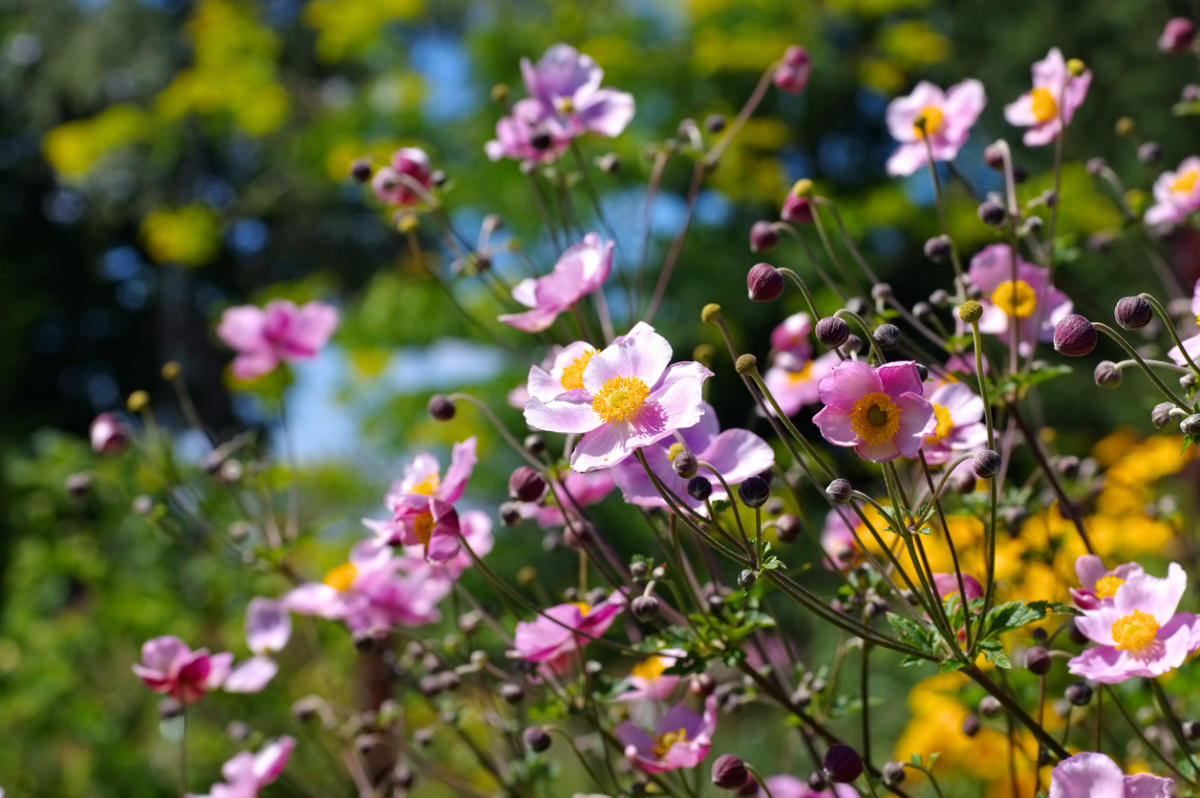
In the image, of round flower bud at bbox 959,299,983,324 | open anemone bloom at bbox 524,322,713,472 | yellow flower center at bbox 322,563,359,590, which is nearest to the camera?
round flower bud at bbox 959,299,983,324

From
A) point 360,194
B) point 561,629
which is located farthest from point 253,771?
point 360,194

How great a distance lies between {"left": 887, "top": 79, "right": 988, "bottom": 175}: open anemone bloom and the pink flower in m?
0.55

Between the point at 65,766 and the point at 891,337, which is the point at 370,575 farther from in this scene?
the point at 65,766

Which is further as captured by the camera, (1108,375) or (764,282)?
Result: (764,282)

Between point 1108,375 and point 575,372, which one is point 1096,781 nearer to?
point 1108,375

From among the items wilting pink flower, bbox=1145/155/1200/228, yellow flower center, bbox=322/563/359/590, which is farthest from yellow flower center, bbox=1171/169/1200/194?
yellow flower center, bbox=322/563/359/590

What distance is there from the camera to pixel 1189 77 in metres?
7.35

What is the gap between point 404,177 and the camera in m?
1.32

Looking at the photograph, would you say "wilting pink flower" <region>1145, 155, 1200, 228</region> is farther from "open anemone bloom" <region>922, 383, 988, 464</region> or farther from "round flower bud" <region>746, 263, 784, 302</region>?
"round flower bud" <region>746, 263, 784, 302</region>

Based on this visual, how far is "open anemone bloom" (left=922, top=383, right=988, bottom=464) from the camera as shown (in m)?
1.00

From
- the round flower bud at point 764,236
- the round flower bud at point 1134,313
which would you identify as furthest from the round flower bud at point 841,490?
the round flower bud at point 764,236

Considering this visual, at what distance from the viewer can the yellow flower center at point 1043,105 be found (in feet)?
4.37

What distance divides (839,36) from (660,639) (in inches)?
458

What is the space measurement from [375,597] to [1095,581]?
0.79 metres
